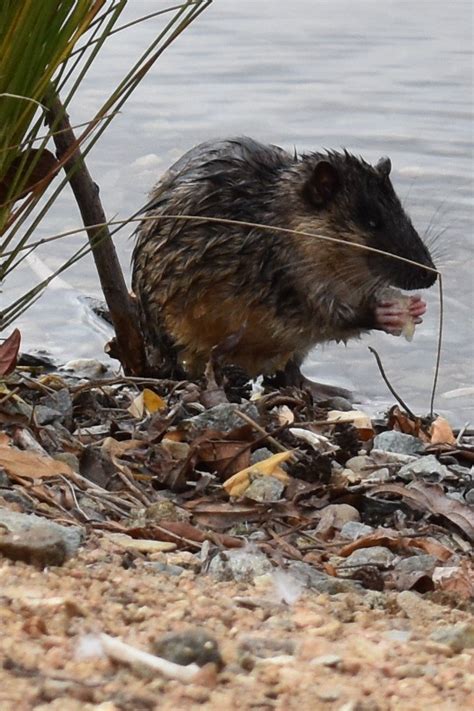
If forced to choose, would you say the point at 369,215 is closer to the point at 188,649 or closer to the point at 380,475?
the point at 380,475

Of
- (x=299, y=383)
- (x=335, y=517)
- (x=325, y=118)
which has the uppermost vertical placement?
(x=335, y=517)

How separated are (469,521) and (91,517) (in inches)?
43.3

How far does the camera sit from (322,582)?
3.36 meters

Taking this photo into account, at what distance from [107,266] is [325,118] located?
5.57 m

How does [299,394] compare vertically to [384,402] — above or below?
above

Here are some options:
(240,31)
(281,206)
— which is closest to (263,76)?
(240,31)

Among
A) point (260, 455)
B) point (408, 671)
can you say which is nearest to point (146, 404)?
point (260, 455)

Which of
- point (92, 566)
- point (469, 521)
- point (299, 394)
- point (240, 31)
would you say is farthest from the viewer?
point (240, 31)

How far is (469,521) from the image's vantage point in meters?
4.11

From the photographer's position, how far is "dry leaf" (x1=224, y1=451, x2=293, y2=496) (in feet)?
14.3

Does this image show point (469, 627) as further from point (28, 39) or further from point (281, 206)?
point (281, 206)

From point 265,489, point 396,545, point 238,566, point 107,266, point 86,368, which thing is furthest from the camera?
point 86,368

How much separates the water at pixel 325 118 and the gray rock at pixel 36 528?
432 cm

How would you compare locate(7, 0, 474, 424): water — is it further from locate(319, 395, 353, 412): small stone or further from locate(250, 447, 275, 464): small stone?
locate(250, 447, 275, 464): small stone
